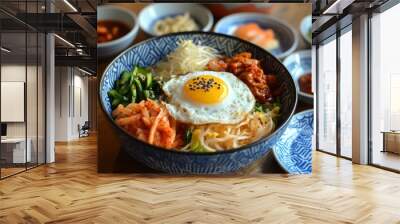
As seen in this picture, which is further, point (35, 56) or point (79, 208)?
point (35, 56)

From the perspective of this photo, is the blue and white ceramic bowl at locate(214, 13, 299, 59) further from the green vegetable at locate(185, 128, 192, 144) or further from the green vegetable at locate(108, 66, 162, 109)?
the green vegetable at locate(185, 128, 192, 144)

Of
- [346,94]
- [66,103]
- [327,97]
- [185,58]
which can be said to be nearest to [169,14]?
[185,58]

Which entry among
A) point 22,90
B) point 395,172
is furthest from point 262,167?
point 22,90

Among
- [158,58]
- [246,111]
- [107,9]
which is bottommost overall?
[246,111]

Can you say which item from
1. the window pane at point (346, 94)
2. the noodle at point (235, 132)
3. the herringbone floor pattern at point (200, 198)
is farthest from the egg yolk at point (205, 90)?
the window pane at point (346, 94)

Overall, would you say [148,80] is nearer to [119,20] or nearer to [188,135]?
[188,135]

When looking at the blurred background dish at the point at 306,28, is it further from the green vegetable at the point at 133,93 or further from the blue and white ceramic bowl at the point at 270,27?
the green vegetable at the point at 133,93

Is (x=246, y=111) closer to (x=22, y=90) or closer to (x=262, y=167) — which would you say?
(x=262, y=167)
